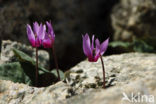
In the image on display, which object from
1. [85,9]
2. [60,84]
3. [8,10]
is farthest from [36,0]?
[60,84]

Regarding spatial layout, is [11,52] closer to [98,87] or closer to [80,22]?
[98,87]

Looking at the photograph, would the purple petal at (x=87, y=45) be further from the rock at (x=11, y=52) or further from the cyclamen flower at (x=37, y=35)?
the rock at (x=11, y=52)

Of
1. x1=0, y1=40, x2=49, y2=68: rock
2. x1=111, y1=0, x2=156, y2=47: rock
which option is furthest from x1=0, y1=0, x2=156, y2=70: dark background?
x1=0, y1=40, x2=49, y2=68: rock

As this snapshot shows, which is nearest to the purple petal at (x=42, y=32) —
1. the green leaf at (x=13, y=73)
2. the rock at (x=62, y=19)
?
the green leaf at (x=13, y=73)

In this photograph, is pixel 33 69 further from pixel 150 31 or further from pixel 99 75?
pixel 150 31

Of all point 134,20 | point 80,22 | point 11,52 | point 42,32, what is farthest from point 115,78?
point 80,22

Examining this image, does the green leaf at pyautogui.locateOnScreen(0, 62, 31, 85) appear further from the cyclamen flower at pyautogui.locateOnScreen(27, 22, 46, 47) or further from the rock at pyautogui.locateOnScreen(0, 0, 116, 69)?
the rock at pyautogui.locateOnScreen(0, 0, 116, 69)

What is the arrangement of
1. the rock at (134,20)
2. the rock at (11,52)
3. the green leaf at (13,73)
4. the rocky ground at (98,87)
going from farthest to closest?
the rock at (134,20), the rock at (11,52), the green leaf at (13,73), the rocky ground at (98,87)
